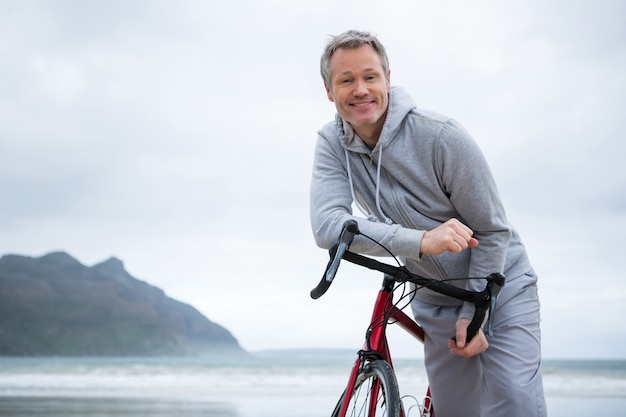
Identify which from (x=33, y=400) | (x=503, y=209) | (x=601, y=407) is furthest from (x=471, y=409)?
(x=33, y=400)

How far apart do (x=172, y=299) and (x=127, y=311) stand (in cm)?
350

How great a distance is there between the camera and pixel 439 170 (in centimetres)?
205

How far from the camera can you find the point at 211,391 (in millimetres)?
12102

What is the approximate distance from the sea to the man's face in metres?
3.06

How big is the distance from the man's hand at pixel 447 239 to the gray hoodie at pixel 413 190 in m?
0.06

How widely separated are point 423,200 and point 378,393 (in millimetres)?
569

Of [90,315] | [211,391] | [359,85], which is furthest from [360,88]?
[90,315]

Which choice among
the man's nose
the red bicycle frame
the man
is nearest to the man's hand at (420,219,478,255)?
the man

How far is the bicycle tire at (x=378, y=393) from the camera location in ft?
5.89

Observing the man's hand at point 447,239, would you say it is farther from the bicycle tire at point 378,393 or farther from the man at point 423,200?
the bicycle tire at point 378,393

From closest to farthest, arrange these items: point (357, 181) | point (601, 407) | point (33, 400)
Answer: point (357, 181) < point (601, 407) < point (33, 400)

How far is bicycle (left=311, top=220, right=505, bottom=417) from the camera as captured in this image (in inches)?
71.2

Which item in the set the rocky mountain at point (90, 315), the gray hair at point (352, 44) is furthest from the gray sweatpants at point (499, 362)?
the rocky mountain at point (90, 315)

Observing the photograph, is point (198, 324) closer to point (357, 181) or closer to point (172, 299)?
point (172, 299)
